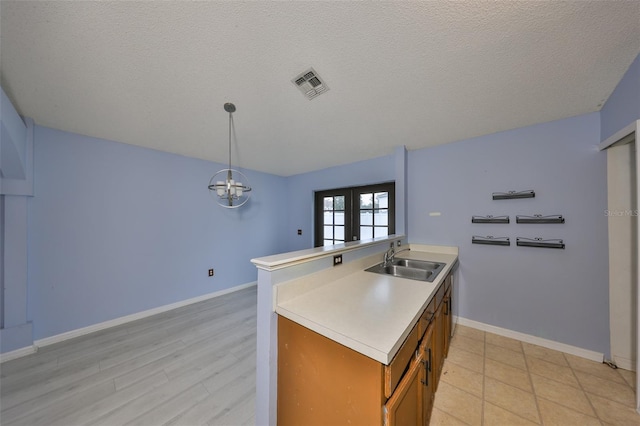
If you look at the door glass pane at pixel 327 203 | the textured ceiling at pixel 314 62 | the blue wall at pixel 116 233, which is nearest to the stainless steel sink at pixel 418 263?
the textured ceiling at pixel 314 62

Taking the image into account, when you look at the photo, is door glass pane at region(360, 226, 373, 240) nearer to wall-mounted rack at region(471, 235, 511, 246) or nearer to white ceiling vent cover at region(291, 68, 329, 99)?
wall-mounted rack at region(471, 235, 511, 246)

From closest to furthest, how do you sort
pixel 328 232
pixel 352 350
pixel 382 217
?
1. pixel 352 350
2. pixel 382 217
3. pixel 328 232

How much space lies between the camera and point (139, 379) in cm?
171

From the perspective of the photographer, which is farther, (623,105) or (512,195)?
(512,195)

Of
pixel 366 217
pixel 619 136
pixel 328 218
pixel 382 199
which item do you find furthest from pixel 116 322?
pixel 619 136

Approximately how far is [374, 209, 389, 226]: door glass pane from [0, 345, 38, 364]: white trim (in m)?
4.28

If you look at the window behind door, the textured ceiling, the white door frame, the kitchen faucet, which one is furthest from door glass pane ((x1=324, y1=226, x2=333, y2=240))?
the white door frame

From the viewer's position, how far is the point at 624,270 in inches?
71.9

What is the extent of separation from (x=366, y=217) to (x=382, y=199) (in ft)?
1.37

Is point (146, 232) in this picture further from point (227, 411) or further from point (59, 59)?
point (227, 411)

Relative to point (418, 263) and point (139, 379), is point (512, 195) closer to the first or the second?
point (418, 263)

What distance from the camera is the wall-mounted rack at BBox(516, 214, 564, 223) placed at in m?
2.06

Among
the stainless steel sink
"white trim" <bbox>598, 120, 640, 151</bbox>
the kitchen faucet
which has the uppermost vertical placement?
"white trim" <bbox>598, 120, 640, 151</bbox>

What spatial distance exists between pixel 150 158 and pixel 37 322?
2.16m
